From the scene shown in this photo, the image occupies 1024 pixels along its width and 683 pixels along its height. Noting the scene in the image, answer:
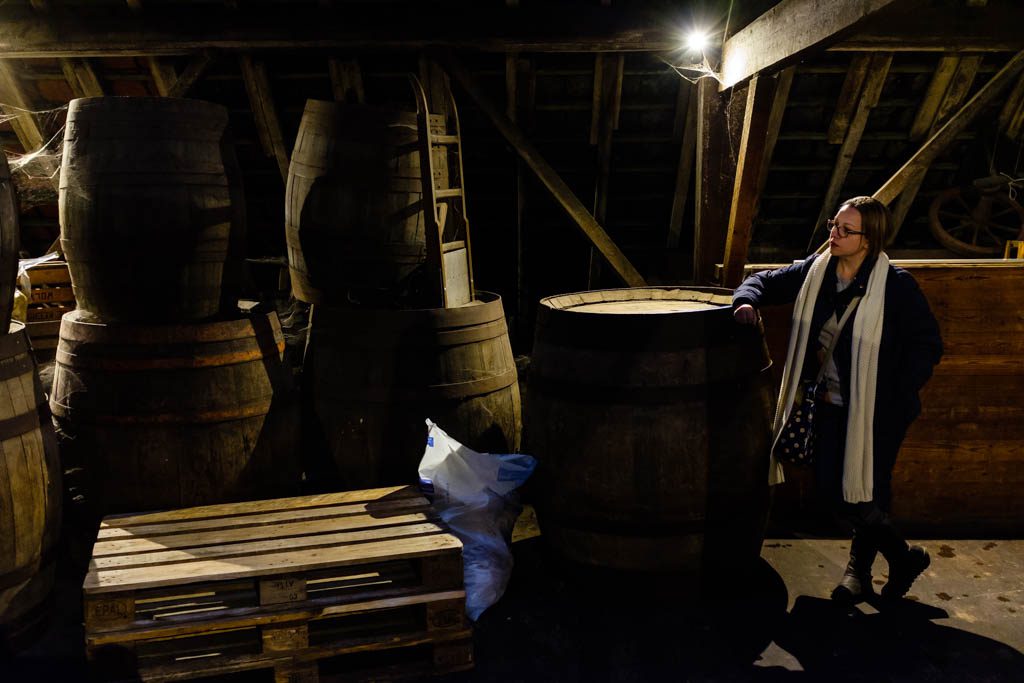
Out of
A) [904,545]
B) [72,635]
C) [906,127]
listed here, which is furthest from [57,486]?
[906,127]

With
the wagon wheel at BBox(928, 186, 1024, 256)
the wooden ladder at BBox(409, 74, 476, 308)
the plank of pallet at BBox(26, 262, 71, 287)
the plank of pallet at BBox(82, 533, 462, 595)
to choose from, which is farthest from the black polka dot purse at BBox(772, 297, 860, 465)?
the wagon wheel at BBox(928, 186, 1024, 256)

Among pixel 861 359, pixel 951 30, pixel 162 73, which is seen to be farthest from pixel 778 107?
pixel 162 73

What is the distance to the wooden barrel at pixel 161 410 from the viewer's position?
3.11 metres

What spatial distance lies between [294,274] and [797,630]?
2.77 meters

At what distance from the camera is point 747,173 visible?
3861 mm

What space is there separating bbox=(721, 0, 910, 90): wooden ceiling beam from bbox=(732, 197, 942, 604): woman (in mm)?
632

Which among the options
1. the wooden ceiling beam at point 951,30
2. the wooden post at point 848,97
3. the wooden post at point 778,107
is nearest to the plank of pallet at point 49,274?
the wooden post at point 778,107

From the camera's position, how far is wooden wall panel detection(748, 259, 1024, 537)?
3.58 meters

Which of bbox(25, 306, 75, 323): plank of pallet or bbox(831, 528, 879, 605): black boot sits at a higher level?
bbox(25, 306, 75, 323): plank of pallet

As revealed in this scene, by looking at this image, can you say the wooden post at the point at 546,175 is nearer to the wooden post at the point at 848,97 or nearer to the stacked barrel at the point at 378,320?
the stacked barrel at the point at 378,320

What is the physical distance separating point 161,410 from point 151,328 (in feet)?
1.09

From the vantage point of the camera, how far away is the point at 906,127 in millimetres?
6629

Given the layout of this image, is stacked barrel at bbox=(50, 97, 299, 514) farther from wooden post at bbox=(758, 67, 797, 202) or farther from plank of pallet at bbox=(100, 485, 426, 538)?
wooden post at bbox=(758, 67, 797, 202)

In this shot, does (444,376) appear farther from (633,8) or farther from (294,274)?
(633,8)
